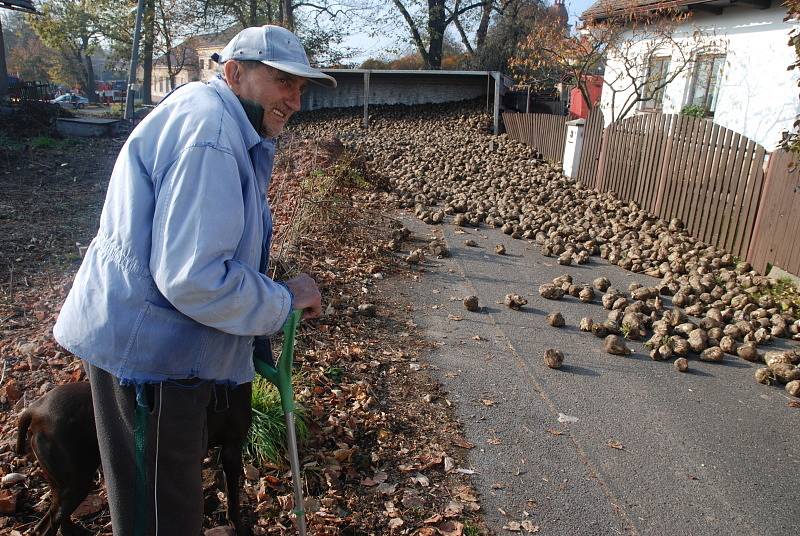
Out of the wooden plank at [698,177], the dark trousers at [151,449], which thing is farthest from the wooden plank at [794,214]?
the dark trousers at [151,449]

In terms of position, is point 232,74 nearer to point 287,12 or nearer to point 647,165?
point 647,165

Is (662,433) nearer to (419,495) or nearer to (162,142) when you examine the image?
(419,495)

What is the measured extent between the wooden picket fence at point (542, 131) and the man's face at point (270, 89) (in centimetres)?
1358

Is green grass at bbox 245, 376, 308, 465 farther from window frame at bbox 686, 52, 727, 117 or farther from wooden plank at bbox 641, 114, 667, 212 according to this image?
window frame at bbox 686, 52, 727, 117

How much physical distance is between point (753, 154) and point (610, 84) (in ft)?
30.2

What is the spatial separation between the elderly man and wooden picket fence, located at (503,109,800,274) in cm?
731

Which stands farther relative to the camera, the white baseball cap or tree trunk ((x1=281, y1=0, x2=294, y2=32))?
tree trunk ((x1=281, y1=0, x2=294, y2=32))

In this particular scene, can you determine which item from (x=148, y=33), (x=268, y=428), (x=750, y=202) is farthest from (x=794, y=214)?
(x=148, y=33)

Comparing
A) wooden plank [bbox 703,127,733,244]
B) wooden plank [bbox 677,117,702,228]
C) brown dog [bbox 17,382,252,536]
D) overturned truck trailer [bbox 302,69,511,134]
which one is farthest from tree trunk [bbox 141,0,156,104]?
brown dog [bbox 17,382,252,536]

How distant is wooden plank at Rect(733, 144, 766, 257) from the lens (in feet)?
27.0

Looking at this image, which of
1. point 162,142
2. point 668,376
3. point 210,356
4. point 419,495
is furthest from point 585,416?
point 162,142

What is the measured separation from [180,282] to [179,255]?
0.26 feet

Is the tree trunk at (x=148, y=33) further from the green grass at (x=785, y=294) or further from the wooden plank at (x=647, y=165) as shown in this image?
the green grass at (x=785, y=294)

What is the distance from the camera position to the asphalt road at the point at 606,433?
3498mm
